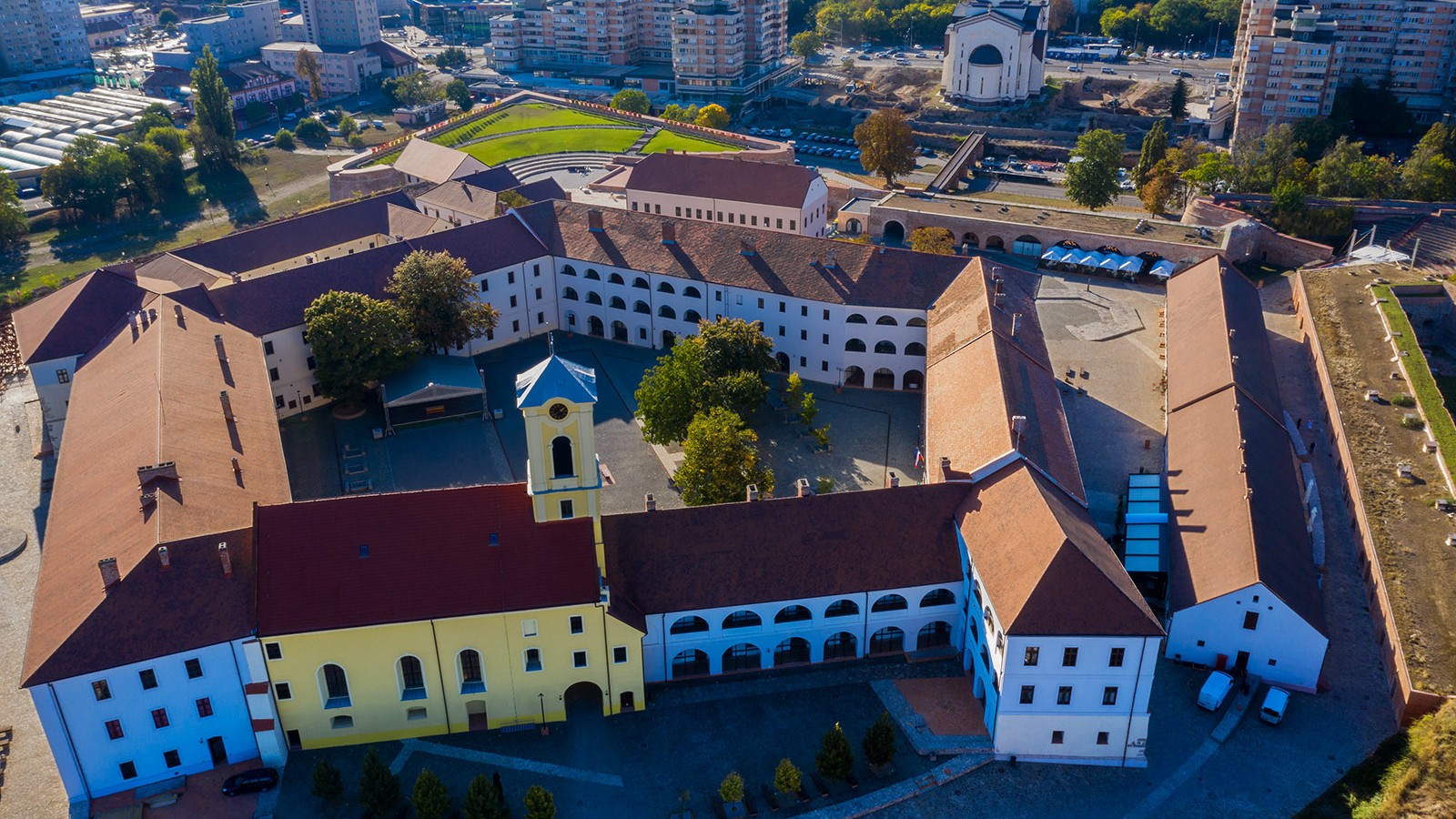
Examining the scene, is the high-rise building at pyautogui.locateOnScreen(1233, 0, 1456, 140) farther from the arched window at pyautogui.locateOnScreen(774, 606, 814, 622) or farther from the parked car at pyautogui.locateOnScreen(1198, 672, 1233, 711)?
the arched window at pyautogui.locateOnScreen(774, 606, 814, 622)

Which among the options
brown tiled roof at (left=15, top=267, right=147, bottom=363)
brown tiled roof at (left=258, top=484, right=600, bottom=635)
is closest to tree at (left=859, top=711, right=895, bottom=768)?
brown tiled roof at (left=258, top=484, right=600, bottom=635)

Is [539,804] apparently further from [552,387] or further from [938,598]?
[938,598]

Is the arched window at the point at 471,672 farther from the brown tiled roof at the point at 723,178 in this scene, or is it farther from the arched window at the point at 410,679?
the brown tiled roof at the point at 723,178

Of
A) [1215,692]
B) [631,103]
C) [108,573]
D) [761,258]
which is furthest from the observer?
[631,103]

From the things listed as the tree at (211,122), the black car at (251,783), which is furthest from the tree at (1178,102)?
the black car at (251,783)

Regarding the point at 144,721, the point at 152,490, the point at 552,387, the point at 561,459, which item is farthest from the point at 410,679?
the point at 552,387

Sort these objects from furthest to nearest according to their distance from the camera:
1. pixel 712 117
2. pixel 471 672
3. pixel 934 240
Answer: pixel 712 117
pixel 934 240
pixel 471 672

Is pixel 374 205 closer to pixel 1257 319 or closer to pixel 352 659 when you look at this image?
pixel 352 659
